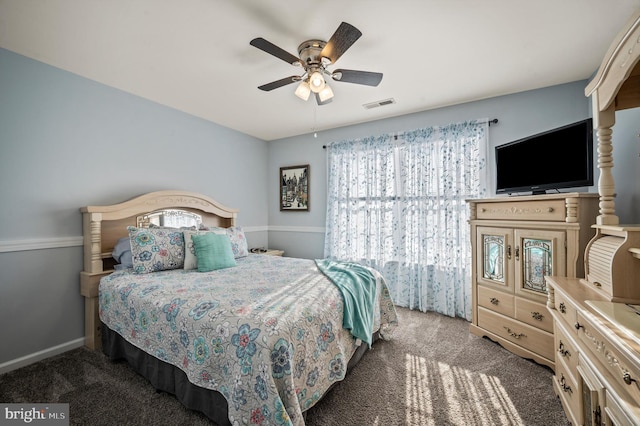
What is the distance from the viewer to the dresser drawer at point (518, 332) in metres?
2.14

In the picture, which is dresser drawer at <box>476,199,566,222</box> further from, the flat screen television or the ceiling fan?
the ceiling fan

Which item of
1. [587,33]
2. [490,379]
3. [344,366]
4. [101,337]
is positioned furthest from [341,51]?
[101,337]

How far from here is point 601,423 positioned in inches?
43.5

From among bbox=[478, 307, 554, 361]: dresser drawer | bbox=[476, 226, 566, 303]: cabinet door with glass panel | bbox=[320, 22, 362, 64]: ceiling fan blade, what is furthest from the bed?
bbox=[320, 22, 362, 64]: ceiling fan blade

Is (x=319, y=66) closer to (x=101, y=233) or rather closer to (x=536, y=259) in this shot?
(x=536, y=259)

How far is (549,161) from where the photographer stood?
7.57 ft

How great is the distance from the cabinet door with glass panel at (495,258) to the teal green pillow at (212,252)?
99.5 inches

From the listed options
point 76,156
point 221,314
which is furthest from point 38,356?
point 221,314

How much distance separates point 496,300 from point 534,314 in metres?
0.33

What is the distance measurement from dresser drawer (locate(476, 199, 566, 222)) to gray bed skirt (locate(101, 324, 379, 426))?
1729 mm

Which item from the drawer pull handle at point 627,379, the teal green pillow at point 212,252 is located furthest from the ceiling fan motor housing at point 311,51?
the drawer pull handle at point 627,379

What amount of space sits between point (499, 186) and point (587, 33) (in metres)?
1.34

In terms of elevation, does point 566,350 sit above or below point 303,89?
below

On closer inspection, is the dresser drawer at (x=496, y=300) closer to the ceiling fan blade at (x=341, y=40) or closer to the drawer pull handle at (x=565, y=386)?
the drawer pull handle at (x=565, y=386)
